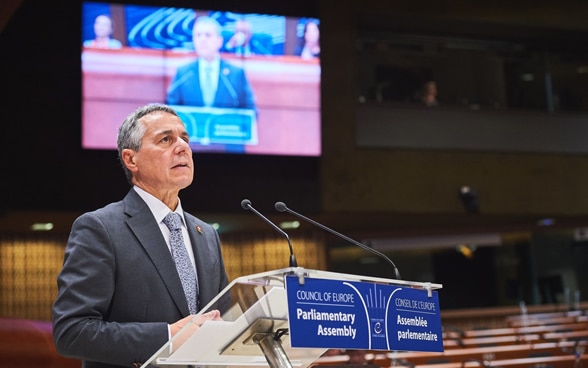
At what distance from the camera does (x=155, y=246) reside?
2391mm

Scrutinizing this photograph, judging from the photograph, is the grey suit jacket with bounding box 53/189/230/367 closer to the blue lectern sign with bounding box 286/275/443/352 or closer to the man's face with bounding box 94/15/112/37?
the blue lectern sign with bounding box 286/275/443/352

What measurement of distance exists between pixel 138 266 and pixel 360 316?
653mm

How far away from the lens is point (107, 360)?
7.12ft

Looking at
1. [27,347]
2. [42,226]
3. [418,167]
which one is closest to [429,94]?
[418,167]

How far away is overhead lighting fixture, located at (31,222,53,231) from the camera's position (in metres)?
10.5

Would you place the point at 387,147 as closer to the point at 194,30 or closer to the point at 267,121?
the point at 267,121

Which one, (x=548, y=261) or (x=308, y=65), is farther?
(x=548, y=261)

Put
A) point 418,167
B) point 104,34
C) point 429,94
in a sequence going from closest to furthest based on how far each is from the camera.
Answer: point 104,34 → point 418,167 → point 429,94

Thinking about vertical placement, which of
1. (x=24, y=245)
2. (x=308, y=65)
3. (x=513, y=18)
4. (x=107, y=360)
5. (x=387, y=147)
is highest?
(x=513, y=18)

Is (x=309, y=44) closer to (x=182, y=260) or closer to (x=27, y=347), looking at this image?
(x=27, y=347)

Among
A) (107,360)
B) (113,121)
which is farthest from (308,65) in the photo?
(107,360)

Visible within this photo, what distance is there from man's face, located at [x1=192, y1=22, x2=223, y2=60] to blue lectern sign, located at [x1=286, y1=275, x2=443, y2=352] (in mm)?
8340

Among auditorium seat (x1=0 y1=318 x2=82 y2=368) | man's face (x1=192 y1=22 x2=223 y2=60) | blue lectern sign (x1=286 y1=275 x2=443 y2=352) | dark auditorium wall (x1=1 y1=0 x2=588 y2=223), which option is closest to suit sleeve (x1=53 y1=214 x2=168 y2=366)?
blue lectern sign (x1=286 y1=275 x2=443 y2=352)

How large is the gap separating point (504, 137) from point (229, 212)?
404cm
